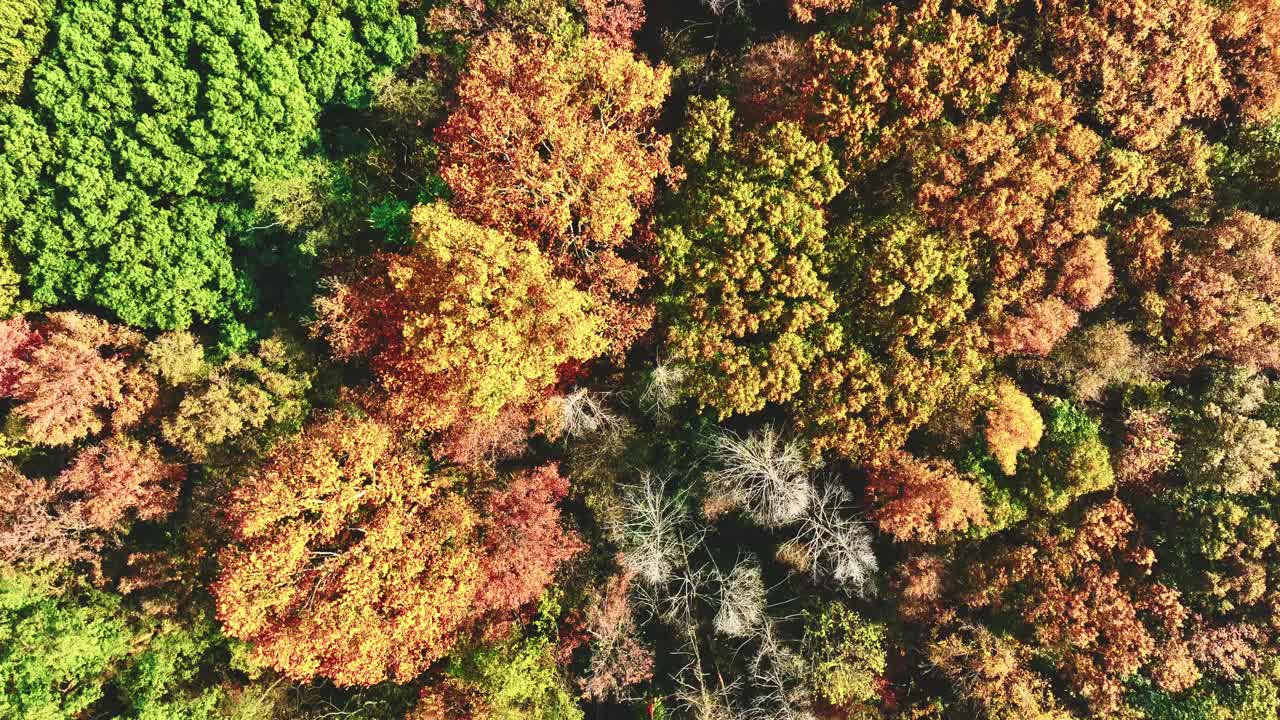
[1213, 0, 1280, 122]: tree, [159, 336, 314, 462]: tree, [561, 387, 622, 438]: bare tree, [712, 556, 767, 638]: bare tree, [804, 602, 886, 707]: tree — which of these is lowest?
[804, 602, 886, 707]: tree

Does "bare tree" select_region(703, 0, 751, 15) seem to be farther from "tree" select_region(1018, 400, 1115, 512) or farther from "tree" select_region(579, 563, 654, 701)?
"tree" select_region(579, 563, 654, 701)

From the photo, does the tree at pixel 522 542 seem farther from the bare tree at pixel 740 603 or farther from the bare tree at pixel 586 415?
the bare tree at pixel 740 603

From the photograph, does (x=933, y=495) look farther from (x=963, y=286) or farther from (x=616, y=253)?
(x=616, y=253)

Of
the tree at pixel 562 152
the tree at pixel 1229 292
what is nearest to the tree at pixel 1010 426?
the tree at pixel 1229 292

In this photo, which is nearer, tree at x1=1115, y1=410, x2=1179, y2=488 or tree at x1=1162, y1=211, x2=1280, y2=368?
tree at x1=1162, y1=211, x2=1280, y2=368

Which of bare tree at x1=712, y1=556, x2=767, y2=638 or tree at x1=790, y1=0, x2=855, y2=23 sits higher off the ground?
tree at x1=790, y1=0, x2=855, y2=23

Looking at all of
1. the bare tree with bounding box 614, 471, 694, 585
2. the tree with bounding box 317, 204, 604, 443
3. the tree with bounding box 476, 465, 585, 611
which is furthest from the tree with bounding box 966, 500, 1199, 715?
the tree with bounding box 317, 204, 604, 443
